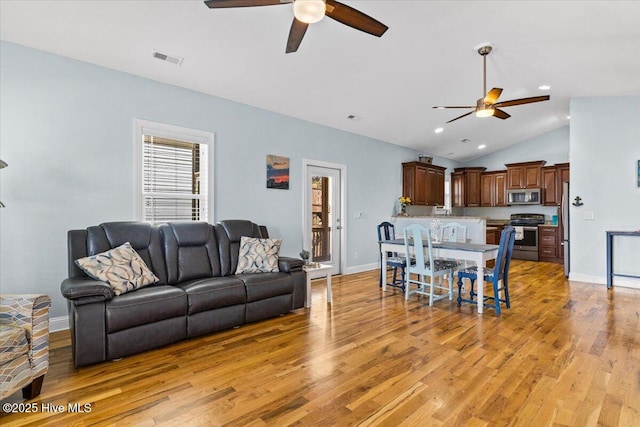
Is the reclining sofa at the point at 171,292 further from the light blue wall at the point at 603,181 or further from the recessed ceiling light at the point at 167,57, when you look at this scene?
the light blue wall at the point at 603,181

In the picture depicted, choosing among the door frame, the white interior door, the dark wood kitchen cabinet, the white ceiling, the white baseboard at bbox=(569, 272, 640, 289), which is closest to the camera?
the white ceiling

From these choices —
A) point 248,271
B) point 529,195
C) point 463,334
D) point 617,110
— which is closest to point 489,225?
point 529,195

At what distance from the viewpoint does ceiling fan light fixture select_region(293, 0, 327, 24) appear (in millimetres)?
1989

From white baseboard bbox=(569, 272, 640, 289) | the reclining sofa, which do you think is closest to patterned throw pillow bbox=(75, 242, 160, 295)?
the reclining sofa

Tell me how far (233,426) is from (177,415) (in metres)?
0.37

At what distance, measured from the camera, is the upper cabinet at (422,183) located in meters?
7.64

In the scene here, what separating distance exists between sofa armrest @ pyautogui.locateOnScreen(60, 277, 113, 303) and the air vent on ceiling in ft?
7.66

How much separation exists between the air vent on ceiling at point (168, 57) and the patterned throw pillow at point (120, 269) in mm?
1973

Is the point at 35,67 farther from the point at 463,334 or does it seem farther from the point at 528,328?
the point at 528,328

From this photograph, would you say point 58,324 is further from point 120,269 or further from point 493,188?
point 493,188

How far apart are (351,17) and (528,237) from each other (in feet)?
25.5

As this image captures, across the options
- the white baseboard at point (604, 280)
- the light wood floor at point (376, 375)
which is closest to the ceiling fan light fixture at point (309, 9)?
the light wood floor at point (376, 375)

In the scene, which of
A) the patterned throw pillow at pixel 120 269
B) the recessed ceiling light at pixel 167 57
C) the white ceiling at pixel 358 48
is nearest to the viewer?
the patterned throw pillow at pixel 120 269

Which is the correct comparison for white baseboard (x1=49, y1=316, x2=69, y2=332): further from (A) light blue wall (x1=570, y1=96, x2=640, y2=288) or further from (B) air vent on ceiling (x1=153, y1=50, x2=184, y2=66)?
(A) light blue wall (x1=570, y1=96, x2=640, y2=288)
